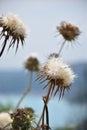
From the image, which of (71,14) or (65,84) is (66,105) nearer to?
(71,14)

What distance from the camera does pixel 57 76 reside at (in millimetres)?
316

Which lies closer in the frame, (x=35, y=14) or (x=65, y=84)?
(x=65, y=84)

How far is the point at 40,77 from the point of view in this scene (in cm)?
32

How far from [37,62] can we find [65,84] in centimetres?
24

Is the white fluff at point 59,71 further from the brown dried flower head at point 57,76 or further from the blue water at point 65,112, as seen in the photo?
the blue water at point 65,112

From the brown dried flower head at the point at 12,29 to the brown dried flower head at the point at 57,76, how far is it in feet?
0.11

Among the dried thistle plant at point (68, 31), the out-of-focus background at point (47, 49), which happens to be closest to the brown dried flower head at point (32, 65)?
the dried thistle plant at point (68, 31)

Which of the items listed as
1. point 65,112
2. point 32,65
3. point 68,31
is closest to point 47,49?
point 65,112

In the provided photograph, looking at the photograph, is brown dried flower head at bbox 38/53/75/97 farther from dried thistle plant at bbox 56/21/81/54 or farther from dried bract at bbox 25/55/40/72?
dried bract at bbox 25/55/40/72

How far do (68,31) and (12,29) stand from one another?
0.26 feet

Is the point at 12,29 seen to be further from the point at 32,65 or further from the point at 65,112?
the point at 65,112

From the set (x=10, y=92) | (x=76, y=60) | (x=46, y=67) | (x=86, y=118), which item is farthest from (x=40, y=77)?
(x=86, y=118)

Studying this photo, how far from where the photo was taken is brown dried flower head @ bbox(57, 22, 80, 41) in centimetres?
39

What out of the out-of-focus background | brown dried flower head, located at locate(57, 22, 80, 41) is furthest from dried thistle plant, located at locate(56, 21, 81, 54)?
the out-of-focus background
